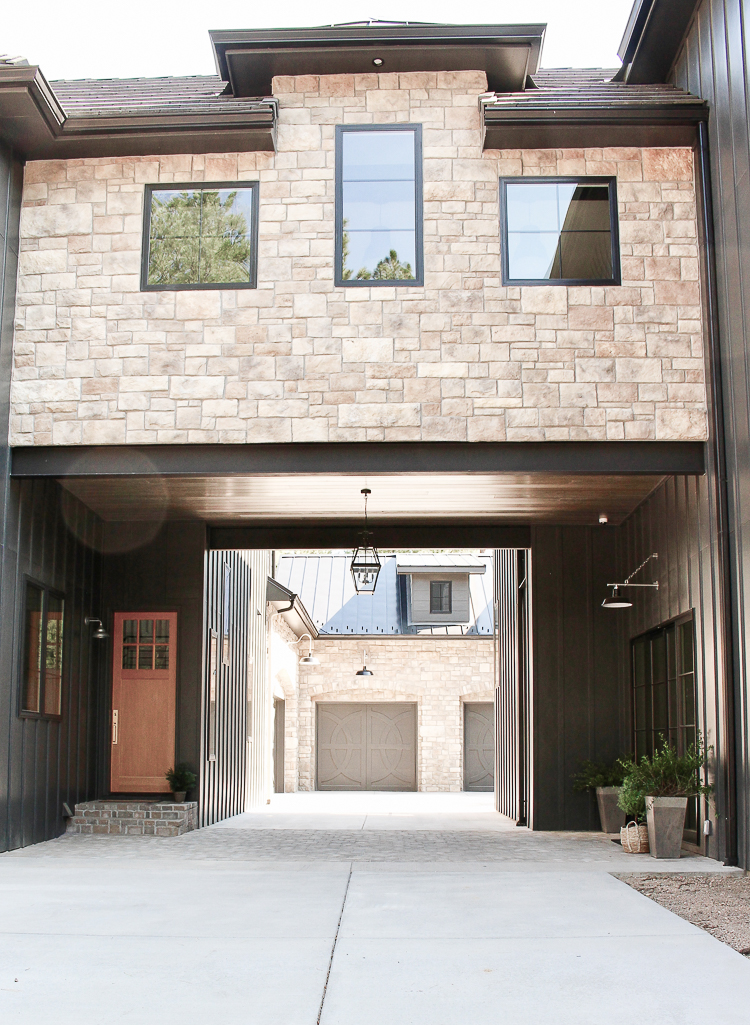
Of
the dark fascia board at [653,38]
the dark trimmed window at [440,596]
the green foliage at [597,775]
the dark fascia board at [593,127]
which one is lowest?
the green foliage at [597,775]

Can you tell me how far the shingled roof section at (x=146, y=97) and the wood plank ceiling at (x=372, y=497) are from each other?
311 centimetres

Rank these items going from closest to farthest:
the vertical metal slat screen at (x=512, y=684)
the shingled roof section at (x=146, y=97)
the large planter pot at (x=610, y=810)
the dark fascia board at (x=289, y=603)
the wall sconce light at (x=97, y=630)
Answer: the shingled roof section at (x=146, y=97), the large planter pot at (x=610, y=810), the wall sconce light at (x=97, y=630), the vertical metal slat screen at (x=512, y=684), the dark fascia board at (x=289, y=603)

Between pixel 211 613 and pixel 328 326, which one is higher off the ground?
pixel 328 326

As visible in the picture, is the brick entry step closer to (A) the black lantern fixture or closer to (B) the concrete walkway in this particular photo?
(B) the concrete walkway

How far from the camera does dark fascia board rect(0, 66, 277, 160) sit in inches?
332

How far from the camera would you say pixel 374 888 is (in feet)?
22.1

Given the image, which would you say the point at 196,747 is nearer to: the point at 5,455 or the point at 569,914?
the point at 5,455

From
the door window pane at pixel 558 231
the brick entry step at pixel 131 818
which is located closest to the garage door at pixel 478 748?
the brick entry step at pixel 131 818

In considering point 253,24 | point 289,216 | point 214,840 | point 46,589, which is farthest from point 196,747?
point 253,24

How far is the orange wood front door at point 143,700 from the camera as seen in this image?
11.5 m

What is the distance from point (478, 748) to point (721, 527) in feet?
47.7

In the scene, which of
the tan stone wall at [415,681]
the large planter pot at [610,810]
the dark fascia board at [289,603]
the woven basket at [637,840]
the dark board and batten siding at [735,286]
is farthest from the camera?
the tan stone wall at [415,681]

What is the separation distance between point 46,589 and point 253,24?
5.35 m

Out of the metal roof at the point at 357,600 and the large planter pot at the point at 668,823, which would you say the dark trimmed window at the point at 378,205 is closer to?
the large planter pot at the point at 668,823
